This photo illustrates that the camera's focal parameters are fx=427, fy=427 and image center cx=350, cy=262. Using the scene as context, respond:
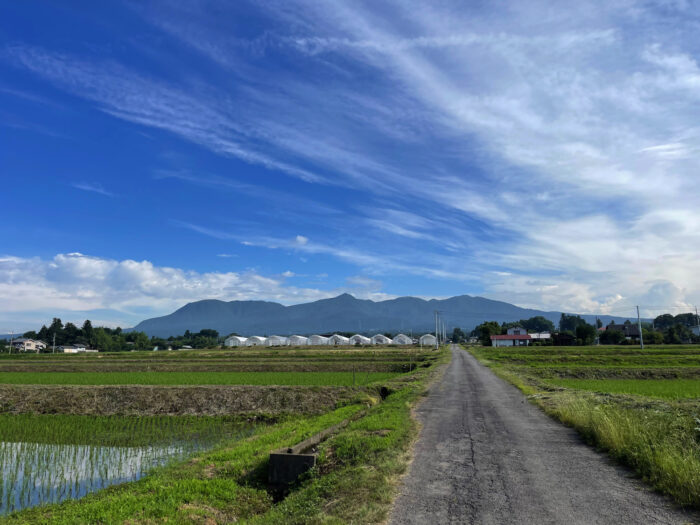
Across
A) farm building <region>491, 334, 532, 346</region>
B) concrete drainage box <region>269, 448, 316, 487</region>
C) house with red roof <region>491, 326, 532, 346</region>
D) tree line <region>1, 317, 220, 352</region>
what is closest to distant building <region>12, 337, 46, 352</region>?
Result: tree line <region>1, 317, 220, 352</region>

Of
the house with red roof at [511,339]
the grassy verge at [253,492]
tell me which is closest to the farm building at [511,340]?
the house with red roof at [511,339]

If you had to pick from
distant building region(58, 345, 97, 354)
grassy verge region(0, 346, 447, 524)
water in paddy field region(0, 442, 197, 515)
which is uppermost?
grassy verge region(0, 346, 447, 524)

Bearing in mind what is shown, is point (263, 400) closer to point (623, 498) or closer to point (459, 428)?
point (459, 428)

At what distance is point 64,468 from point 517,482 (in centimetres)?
1501

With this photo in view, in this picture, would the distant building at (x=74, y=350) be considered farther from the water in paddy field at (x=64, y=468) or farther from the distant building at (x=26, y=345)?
the water in paddy field at (x=64, y=468)

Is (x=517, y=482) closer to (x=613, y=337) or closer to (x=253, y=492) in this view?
(x=253, y=492)

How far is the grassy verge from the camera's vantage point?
8758 mm

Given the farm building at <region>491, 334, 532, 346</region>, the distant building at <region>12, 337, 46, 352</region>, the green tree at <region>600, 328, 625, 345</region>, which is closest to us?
the green tree at <region>600, 328, 625, 345</region>

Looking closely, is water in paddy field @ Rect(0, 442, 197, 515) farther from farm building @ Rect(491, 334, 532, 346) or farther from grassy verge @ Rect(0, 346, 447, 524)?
farm building @ Rect(491, 334, 532, 346)

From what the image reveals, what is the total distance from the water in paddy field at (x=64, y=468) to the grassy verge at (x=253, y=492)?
4.56ft

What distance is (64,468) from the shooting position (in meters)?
15.0

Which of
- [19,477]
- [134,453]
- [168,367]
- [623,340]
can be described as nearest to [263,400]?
[134,453]

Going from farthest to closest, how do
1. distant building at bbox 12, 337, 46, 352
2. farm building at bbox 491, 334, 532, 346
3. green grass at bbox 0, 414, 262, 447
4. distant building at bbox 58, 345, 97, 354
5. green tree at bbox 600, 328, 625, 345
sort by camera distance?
distant building at bbox 12, 337, 46, 352, farm building at bbox 491, 334, 532, 346, green tree at bbox 600, 328, 625, 345, distant building at bbox 58, 345, 97, 354, green grass at bbox 0, 414, 262, 447

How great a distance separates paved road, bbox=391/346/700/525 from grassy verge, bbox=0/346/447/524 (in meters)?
0.70
